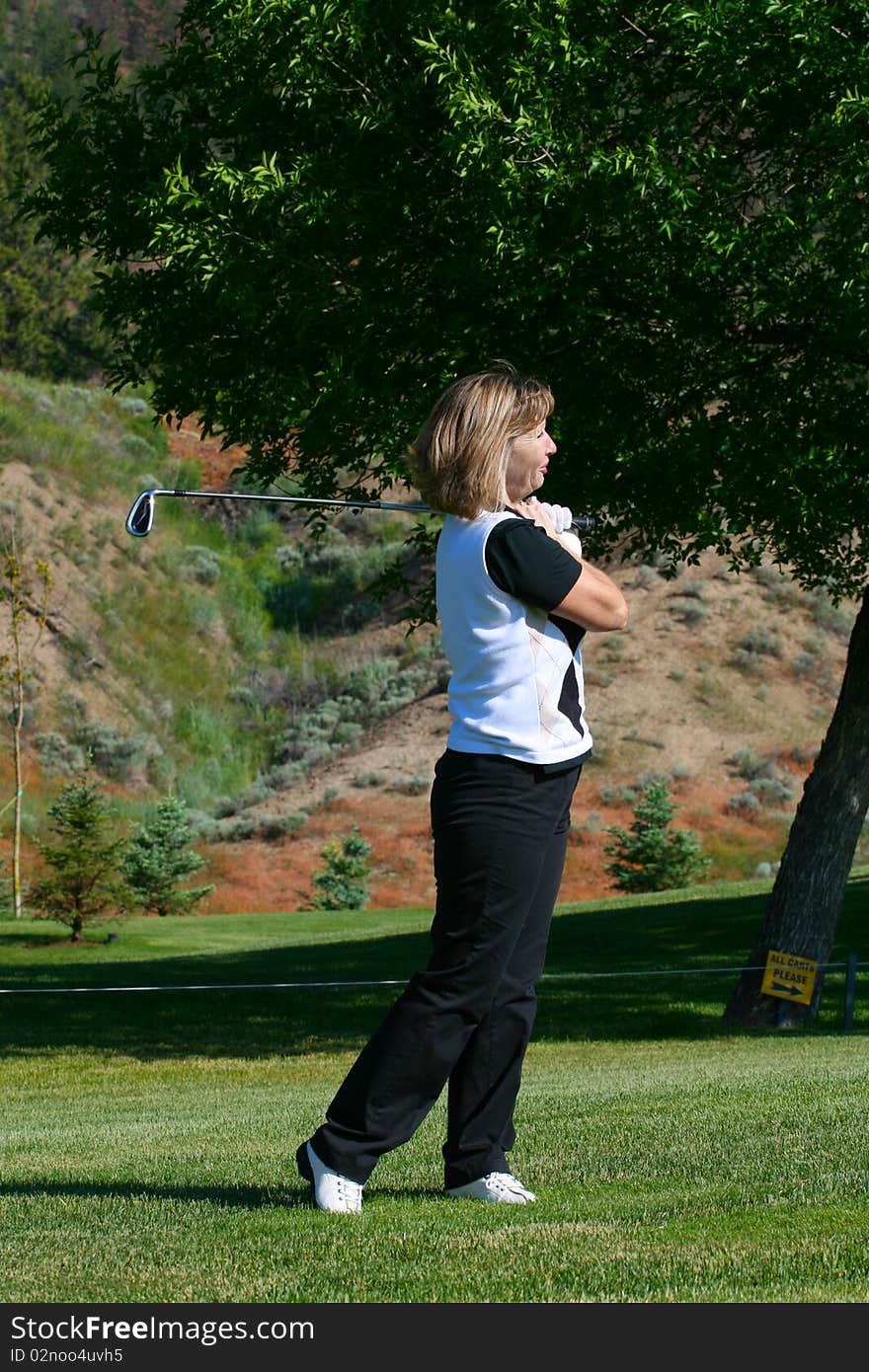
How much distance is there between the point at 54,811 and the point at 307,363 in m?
15.8

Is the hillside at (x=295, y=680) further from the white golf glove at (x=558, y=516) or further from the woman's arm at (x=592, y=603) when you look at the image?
the woman's arm at (x=592, y=603)

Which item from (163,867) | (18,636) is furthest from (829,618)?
(163,867)

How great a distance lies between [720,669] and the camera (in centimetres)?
5438

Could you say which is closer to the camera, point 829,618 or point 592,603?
point 592,603

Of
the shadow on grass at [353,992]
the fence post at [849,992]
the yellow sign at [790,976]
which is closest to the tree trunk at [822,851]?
the yellow sign at [790,976]

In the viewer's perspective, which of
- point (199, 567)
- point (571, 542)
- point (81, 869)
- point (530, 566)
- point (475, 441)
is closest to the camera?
point (530, 566)

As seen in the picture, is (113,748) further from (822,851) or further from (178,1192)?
(178,1192)

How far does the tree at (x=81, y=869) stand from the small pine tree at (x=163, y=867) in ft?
26.8

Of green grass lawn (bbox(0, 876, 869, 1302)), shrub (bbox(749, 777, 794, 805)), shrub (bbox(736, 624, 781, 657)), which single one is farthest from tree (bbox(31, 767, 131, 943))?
shrub (bbox(736, 624, 781, 657))

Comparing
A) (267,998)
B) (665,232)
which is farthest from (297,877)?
(665,232)

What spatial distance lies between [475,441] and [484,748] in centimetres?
82

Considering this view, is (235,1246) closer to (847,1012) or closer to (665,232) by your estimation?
(665,232)

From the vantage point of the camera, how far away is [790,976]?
1503cm

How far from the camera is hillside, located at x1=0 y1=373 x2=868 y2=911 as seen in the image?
48.1m
